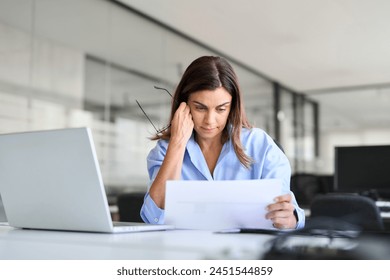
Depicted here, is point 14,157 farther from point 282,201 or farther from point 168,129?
point 168,129

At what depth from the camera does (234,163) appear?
6.53 ft

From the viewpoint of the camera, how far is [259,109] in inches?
377

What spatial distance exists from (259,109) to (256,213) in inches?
329

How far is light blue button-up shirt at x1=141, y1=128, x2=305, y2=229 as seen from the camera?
191 cm

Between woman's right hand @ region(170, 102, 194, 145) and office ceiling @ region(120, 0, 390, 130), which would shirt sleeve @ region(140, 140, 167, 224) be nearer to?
woman's right hand @ region(170, 102, 194, 145)

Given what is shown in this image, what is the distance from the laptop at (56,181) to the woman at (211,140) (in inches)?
20.4

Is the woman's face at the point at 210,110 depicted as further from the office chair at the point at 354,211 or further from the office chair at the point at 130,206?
the office chair at the point at 130,206

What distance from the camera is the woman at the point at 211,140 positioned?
1.92m

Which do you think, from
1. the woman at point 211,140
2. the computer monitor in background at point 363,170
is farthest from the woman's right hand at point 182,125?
the computer monitor in background at point 363,170

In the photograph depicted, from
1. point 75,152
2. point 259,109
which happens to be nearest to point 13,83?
Result: point 75,152

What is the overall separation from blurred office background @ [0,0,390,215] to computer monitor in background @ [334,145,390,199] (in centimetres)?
123

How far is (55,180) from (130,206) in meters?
2.34

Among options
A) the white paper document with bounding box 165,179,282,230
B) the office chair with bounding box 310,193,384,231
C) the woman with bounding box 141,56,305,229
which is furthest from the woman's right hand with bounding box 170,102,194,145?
the office chair with bounding box 310,193,384,231

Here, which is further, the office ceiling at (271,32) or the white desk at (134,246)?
the office ceiling at (271,32)
